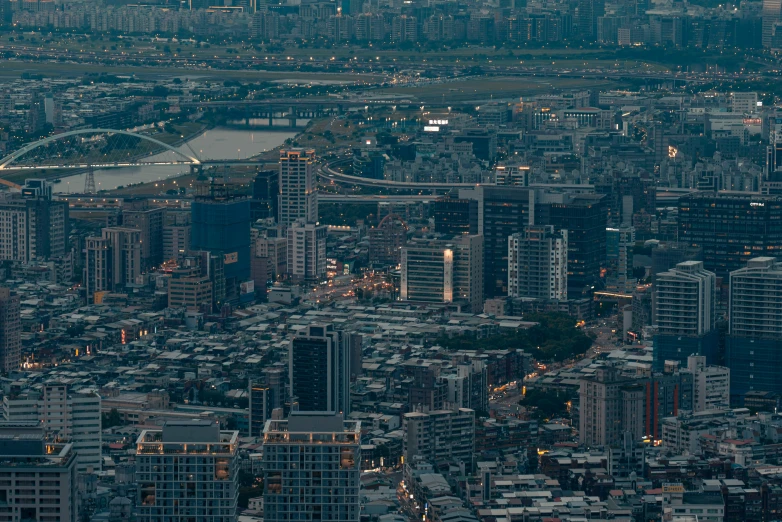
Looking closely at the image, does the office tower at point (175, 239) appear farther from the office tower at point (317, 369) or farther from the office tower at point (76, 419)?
the office tower at point (76, 419)

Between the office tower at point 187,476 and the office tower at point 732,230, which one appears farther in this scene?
the office tower at point 732,230

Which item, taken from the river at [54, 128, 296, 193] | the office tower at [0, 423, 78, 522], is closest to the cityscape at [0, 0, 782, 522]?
the office tower at [0, 423, 78, 522]

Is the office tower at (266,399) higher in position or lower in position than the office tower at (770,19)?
lower

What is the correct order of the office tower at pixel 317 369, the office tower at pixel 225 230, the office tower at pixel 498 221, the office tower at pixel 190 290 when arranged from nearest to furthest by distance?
the office tower at pixel 317 369 → the office tower at pixel 190 290 → the office tower at pixel 498 221 → the office tower at pixel 225 230

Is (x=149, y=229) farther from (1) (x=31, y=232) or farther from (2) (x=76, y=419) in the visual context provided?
(2) (x=76, y=419)

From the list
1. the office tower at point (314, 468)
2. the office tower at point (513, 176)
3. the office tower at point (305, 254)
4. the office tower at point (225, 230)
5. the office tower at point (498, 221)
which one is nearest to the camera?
the office tower at point (314, 468)

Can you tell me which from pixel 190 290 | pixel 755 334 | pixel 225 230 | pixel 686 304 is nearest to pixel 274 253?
pixel 225 230

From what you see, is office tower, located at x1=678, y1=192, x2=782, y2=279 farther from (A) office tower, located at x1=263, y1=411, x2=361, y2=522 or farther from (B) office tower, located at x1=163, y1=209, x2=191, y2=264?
(A) office tower, located at x1=263, y1=411, x2=361, y2=522

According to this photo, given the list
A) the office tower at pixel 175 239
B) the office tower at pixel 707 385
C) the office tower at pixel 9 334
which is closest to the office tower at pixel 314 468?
the office tower at pixel 707 385
